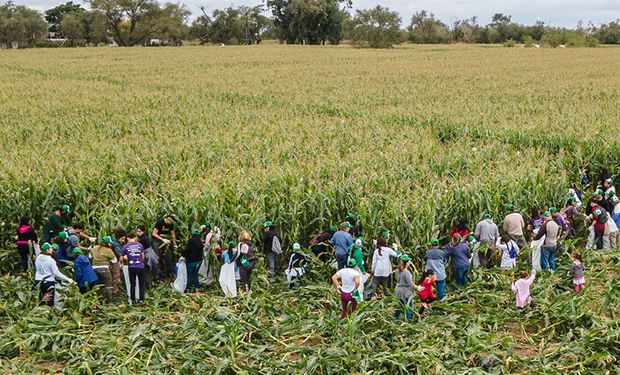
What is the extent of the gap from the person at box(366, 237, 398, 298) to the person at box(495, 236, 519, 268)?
81.5 inches

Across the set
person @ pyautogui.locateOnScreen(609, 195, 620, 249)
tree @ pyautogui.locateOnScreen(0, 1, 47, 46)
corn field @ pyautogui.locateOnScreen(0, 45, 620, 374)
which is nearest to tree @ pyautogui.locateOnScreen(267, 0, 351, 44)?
tree @ pyautogui.locateOnScreen(0, 1, 47, 46)

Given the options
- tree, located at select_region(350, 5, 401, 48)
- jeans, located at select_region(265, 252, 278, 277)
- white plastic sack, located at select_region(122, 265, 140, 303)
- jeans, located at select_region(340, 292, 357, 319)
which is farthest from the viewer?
tree, located at select_region(350, 5, 401, 48)

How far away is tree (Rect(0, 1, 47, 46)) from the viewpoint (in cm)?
9050

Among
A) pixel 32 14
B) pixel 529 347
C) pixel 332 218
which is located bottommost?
pixel 529 347

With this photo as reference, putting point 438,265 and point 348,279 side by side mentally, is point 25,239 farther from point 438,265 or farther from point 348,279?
point 438,265

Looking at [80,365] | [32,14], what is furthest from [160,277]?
[32,14]

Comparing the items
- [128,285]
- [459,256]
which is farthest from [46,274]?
[459,256]

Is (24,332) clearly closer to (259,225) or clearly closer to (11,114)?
(259,225)

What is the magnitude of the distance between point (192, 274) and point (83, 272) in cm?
160

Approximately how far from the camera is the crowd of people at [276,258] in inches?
352

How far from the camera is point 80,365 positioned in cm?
757

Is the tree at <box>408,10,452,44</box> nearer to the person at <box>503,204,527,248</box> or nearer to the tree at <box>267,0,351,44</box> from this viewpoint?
the tree at <box>267,0,351,44</box>

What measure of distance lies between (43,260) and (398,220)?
5.46 m

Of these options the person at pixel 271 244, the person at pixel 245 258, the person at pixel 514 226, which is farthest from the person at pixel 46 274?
the person at pixel 514 226
